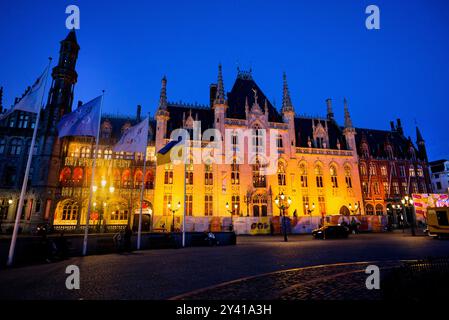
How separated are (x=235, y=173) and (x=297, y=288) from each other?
3004 centimetres

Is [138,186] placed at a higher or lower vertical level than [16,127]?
lower

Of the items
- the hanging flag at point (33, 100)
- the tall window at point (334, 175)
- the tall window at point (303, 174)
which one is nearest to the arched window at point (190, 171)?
the tall window at point (303, 174)

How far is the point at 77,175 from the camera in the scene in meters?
33.8

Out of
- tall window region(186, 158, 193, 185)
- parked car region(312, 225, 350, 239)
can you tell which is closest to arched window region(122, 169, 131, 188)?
tall window region(186, 158, 193, 185)

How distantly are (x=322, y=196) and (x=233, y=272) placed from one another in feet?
114

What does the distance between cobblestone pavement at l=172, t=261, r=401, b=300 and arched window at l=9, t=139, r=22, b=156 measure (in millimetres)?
39189

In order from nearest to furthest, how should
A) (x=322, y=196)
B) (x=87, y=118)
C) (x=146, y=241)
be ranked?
(x=87, y=118) < (x=146, y=241) < (x=322, y=196)

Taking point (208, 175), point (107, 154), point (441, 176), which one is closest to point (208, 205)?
point (208, 175)

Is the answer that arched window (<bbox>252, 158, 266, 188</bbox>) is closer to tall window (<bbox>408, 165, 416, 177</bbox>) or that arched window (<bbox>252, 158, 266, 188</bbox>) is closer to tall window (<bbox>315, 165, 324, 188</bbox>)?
tall window (<bbox>315, 165, 324, 188</bbox>)

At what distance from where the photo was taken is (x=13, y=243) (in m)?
10.9

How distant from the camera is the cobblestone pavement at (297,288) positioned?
581 centimetres

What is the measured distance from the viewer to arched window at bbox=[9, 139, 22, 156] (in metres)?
33.2
